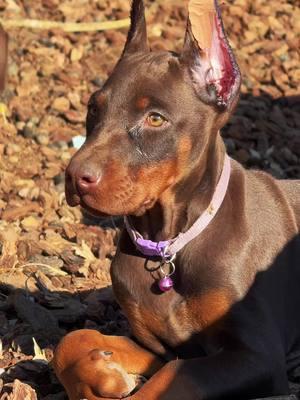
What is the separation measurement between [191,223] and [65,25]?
5.07 meters

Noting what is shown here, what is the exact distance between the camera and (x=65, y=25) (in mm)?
9656

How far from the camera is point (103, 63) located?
362 inches

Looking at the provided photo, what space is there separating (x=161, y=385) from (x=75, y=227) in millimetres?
2570

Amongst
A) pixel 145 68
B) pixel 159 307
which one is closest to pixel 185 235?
pixel 159 307

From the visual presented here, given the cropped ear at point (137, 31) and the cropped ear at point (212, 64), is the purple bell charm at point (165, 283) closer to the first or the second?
the cropped ear at point (212, 64)

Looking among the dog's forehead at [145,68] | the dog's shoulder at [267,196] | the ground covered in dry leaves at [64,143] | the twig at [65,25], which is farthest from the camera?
the twig at [65,25]

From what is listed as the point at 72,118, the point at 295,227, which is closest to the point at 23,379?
the point at 295,227

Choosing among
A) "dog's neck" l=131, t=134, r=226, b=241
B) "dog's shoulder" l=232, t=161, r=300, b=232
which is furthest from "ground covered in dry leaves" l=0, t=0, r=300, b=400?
"dog's neck" l=131, t=134, r=226, b=241

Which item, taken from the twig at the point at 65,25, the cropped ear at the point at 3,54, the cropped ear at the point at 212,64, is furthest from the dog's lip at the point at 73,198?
the twig at the point at 65,25

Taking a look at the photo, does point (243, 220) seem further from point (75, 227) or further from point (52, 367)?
point (75, 227)

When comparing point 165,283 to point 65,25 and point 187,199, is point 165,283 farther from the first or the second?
point 65,25

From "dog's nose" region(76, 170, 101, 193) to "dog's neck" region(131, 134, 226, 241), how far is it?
1.52ft

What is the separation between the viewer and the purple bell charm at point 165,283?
16.3 feet

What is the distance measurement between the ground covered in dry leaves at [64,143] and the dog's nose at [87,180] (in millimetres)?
1000
